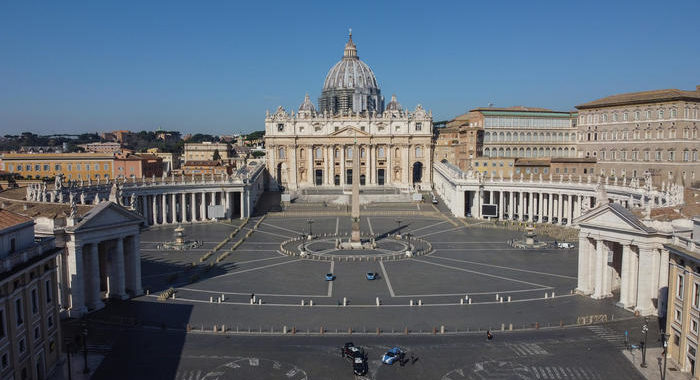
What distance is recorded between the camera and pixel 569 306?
127 ft

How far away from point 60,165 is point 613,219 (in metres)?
97.0

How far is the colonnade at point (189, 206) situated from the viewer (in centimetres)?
7725

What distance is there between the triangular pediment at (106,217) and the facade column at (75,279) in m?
1.28

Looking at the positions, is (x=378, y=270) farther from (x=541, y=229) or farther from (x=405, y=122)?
(x=405, y=122)

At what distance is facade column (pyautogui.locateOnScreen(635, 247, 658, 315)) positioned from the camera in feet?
120

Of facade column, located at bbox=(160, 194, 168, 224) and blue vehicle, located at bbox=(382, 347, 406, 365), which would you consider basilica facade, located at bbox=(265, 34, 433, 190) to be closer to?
facade column, located at bbox=(160, 194, 168, 224)

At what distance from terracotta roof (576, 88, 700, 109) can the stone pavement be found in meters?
58.5

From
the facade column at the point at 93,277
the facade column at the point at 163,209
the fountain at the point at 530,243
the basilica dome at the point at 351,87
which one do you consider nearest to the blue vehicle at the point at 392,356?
the facade column at the point at 93,277

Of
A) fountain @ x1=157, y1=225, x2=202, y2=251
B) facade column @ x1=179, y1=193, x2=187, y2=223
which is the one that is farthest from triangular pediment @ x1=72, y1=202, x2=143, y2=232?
facade column @ x1=179, y1=193, x2=187, y2=223

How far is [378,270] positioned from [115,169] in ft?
242

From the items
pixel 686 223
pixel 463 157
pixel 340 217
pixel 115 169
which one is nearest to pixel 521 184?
pixel 340 217

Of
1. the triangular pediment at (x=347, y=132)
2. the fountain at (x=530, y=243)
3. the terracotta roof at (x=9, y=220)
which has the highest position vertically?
the triangular pediment at (x=347, y=132)

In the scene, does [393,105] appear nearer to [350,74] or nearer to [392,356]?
[350,74]

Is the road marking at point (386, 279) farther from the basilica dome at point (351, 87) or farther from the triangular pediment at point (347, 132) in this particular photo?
the basilica dome at point (351, 87)
